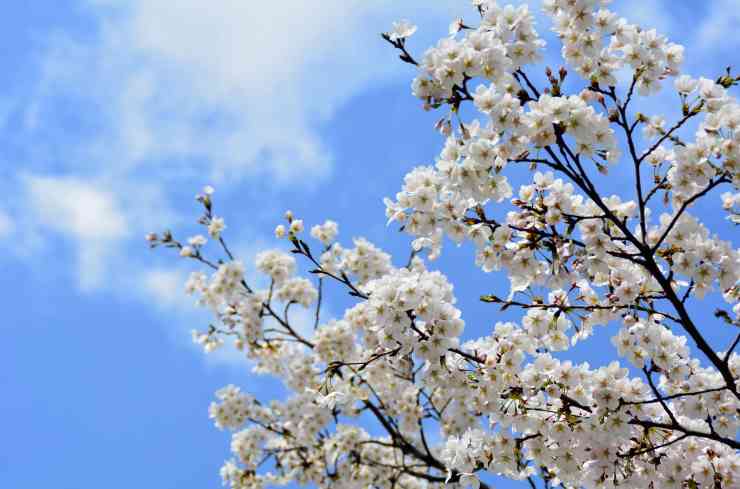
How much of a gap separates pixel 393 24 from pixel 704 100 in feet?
8.02

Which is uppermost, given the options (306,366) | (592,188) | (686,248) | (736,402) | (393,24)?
(306,366)

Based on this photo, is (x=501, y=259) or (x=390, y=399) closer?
(x=501, y=259)

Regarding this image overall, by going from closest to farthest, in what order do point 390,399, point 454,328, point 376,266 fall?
point 454,328 < point 376,266 < point 390,399

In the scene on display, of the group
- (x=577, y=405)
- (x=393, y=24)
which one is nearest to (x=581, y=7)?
(x=393, y=24)

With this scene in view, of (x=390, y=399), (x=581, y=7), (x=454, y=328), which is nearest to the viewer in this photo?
(x=454, y=328)

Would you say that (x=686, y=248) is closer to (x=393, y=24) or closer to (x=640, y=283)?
(x=640, y=283)

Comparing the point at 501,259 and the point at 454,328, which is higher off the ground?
the point at 501,259

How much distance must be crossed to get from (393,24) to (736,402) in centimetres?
400

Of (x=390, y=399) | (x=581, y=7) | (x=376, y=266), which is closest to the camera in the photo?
(x=581, y=7)

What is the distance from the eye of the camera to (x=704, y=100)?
543cm

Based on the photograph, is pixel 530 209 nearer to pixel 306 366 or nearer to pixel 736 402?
pixel 736 402

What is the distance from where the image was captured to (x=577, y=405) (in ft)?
18.2

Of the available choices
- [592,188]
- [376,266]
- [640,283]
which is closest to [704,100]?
[592,188]

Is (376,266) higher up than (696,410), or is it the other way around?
(376,266)
